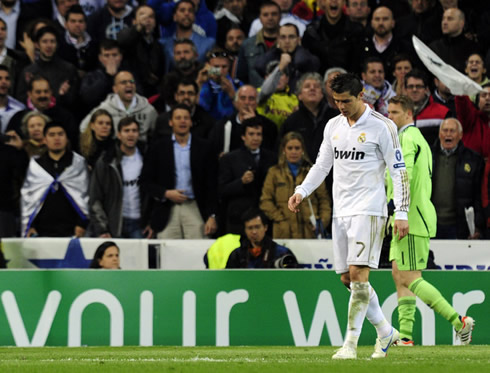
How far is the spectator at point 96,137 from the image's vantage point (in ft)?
46.9

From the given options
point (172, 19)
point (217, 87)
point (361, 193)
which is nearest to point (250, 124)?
point (217, 87)

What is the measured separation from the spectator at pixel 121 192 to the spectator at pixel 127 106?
40 cm

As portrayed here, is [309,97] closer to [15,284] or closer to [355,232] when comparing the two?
[15,284]

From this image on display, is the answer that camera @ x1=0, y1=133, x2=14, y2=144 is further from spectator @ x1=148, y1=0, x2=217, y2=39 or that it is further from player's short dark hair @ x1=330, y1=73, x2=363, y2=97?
player's short dark hair @ x1=330, y1=73, x2=363, y2=97

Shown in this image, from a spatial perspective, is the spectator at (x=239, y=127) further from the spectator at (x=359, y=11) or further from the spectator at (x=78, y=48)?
the spectator at (x=78, y=48)

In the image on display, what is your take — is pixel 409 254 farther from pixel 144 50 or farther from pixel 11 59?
pixel 11 59

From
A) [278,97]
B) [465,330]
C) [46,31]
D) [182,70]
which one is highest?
[46,31]

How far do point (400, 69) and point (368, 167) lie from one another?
6434 mm

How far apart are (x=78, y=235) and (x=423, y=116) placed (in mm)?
4520

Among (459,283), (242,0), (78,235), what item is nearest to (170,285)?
(78,235)

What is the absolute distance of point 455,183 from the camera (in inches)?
539

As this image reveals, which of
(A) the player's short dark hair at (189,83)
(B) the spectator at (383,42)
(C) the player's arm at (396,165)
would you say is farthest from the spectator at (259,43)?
(C) the player's arm at (396,165)

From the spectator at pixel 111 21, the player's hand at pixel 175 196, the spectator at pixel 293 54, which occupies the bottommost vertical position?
the player's hand at pixel 175 196

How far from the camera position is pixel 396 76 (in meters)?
15.0
